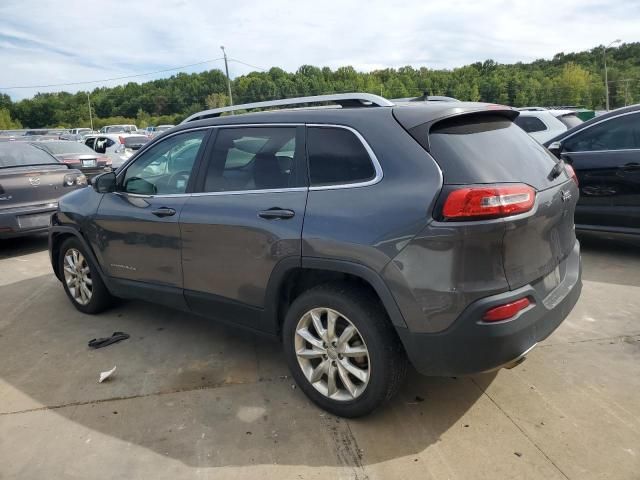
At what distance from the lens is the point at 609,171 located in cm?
553

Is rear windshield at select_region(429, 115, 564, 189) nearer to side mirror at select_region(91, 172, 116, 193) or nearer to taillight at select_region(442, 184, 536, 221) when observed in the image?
taillight at select_region(442, 184, 536, 221)

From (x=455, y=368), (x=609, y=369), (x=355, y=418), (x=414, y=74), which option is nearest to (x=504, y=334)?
(x=455, y=368)

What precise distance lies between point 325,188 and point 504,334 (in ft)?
3.84

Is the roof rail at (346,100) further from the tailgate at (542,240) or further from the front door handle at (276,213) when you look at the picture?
the tailgate at (542,240)

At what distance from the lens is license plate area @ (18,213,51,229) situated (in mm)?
6906

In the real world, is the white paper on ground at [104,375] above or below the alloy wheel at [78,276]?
below

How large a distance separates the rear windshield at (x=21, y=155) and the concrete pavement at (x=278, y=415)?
4492mm

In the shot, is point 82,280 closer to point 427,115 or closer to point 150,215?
point 150,215

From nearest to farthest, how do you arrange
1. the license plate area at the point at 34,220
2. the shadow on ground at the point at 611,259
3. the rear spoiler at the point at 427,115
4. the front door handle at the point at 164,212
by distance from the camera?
the rear spoiler at the point at 427,115 < the front door handle at the point at 164,212 < the shadow on ground at the point at 611,259 < the license plate area at the point at 34,220

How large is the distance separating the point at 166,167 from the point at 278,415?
2023 millimetres

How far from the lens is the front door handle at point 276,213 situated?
113 inches

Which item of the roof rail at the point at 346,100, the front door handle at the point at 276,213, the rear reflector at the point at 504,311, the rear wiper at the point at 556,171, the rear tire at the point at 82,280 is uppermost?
the roof rail at the point at 346,100

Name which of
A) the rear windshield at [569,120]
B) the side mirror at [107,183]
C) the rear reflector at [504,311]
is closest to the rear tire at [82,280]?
the side mirror at [107,183]

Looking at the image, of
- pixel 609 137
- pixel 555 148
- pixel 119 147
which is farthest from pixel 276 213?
pixel 119 147
